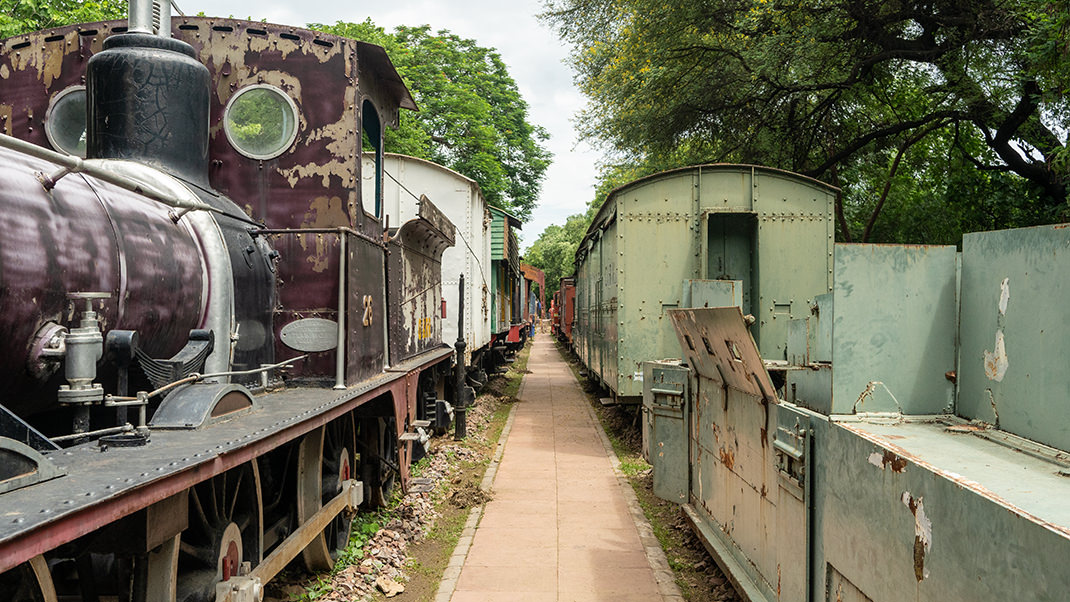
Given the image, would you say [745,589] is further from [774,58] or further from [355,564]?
[774,58]

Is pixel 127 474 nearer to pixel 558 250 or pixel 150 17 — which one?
pixel 150 17

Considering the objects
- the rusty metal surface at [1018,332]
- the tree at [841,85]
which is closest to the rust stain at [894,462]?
the rusty metal surface at [1018,332]

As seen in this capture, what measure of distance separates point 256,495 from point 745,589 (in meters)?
2.72

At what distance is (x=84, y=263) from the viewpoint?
264 centimetres

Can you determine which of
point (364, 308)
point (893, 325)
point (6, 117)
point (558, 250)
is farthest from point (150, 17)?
point (558, 250)

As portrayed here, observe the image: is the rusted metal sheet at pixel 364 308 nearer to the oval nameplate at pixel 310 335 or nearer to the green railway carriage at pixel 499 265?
the oval nameplate at pixel 310 335

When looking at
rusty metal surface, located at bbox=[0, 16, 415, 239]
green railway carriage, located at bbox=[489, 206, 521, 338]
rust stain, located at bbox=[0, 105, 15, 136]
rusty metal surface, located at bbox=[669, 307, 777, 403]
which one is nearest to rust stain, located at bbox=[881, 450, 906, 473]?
rusty metal surface, located at bbox=[669, 307, 777, 403]

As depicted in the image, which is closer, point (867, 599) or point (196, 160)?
point (867, 599)

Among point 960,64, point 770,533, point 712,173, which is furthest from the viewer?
point 960,64

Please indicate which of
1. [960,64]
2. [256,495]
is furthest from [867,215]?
[256,495]

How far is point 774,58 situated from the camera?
11.6m

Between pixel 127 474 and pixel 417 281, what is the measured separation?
222 inches

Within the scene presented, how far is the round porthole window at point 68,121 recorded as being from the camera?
442 centimetres

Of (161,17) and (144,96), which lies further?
(161,17)
